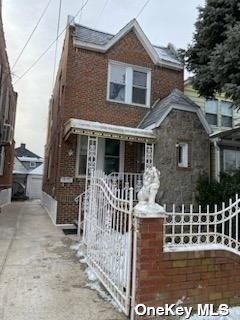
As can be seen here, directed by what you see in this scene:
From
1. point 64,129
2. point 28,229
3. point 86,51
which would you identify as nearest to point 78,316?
point 28,229

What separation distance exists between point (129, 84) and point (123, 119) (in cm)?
152

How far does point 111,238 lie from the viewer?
504cm

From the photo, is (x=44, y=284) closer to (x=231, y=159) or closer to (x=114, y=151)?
(x=114, y=151)

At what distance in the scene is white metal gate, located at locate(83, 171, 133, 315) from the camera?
4.32m

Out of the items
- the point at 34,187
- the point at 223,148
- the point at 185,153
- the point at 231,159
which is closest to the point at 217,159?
the point at 223,148

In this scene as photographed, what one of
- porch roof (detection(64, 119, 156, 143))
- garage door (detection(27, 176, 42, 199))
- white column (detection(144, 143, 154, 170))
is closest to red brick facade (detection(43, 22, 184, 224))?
porch roof (detection(64, 119, 156, 143))

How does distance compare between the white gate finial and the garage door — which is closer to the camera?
the white gate finial

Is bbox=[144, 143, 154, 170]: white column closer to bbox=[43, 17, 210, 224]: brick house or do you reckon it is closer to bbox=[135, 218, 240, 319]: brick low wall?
bbox=[43, 17, 210, 224]: brick house

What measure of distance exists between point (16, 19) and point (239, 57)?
317 inches

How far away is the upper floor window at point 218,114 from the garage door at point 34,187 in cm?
2141

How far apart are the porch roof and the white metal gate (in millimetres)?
3233

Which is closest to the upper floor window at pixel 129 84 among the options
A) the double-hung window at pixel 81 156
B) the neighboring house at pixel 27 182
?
the double-hung window at pixel 81 156

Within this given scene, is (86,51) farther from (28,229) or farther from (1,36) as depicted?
(28,229)
